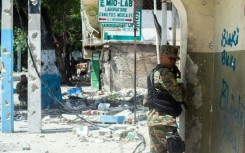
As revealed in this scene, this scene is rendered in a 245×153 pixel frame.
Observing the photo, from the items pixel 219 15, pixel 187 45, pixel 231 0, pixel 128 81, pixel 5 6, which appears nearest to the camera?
pixel 231 0

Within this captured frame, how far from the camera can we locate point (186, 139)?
631 centimetres

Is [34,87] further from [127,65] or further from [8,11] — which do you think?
[127,65]

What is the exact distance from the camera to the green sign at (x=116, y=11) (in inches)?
448

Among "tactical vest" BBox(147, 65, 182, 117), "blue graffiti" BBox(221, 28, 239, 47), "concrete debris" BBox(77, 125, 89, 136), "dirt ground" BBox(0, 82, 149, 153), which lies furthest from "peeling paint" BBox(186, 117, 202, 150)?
"concrete debris" BBox(77, 125, 89, 136)

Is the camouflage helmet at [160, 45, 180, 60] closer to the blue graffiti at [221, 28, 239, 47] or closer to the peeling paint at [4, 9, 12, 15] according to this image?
the blue graffiti at [221, 28, 239, 47]

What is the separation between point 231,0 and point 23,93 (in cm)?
1167

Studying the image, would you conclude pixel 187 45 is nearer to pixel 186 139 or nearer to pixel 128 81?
pixel 186 139

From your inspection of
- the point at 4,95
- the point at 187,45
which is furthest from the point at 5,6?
the point at 187,45

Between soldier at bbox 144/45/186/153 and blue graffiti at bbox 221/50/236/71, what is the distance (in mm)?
560

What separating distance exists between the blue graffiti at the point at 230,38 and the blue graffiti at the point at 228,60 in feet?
0.37

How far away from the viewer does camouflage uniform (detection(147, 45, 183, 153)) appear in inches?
226

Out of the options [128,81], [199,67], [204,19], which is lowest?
[128,81]

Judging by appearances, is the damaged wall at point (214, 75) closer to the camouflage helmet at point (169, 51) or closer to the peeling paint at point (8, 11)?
the camouflage helmet at point (169, 51)

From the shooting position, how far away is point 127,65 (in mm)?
21109
